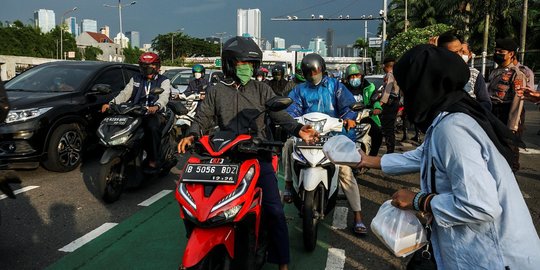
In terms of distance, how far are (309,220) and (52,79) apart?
17.7 feet

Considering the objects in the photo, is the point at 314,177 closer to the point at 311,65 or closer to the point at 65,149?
the point at 311,65

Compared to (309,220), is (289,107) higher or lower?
higher

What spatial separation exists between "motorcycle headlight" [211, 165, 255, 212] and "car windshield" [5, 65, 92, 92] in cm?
525

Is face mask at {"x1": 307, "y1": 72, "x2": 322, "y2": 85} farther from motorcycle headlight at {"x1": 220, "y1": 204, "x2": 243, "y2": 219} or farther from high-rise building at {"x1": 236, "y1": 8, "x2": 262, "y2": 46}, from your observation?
high-rise building at {"x1": 236, "y1": 8, "x2": 262, "y2": 46}

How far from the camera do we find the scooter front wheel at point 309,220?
12.6 ft

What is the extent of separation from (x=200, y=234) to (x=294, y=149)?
1.70 meters

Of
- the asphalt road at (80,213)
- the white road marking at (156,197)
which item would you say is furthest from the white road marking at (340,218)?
the white road marking at (156,197)

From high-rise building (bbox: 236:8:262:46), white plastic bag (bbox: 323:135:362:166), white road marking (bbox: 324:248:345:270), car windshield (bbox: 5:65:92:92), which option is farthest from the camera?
high-rise building (bbox: 236:8:262:46)

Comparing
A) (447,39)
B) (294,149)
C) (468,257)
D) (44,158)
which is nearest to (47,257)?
(294,149)

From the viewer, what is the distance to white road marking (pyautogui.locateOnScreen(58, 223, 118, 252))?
13.3ft

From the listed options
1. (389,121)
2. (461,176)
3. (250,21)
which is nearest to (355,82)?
(389,121)

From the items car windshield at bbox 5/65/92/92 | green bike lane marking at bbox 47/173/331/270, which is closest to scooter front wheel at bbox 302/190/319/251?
green bike lane marking at bbox 47/173/331/270

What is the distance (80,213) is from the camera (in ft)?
16.5

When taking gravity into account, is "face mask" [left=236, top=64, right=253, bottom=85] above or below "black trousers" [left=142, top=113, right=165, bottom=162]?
above
